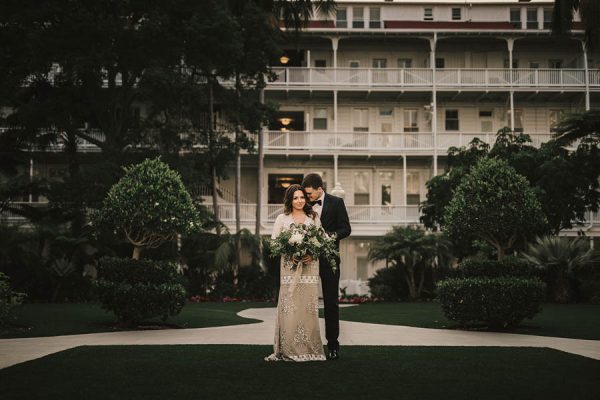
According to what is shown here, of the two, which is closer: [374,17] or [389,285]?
[389,285]

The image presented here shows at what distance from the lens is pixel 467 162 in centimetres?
2802

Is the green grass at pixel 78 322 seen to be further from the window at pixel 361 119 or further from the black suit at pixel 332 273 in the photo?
the window at pixel 361 119

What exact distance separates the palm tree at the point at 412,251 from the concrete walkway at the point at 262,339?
12663 millimetres

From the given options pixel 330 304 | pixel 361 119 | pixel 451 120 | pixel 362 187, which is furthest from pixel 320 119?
pixel 330 304

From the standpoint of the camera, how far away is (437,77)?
37062mm

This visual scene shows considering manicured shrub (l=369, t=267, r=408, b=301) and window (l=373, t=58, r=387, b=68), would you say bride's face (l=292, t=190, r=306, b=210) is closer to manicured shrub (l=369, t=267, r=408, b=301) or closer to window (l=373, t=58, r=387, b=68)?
manicured shrub (l=369, t=267, r=408, b=301)

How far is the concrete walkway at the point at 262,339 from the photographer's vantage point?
9828 millimetres

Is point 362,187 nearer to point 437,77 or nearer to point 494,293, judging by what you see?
point 437,77

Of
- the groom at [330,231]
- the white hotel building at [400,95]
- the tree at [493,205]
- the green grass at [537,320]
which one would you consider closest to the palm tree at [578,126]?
the green grass at [537,320]

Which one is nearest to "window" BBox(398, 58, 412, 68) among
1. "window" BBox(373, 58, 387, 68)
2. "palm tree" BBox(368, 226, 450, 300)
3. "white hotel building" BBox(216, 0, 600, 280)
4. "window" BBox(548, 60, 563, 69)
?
"white hotel building" BBox(216, 0, 600, 280)

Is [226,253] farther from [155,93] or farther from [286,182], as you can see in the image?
[286,182]

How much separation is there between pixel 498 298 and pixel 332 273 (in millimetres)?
4954

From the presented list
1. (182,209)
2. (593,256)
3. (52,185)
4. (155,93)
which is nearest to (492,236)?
(182,209)

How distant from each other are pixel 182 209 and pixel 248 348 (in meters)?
4.25
